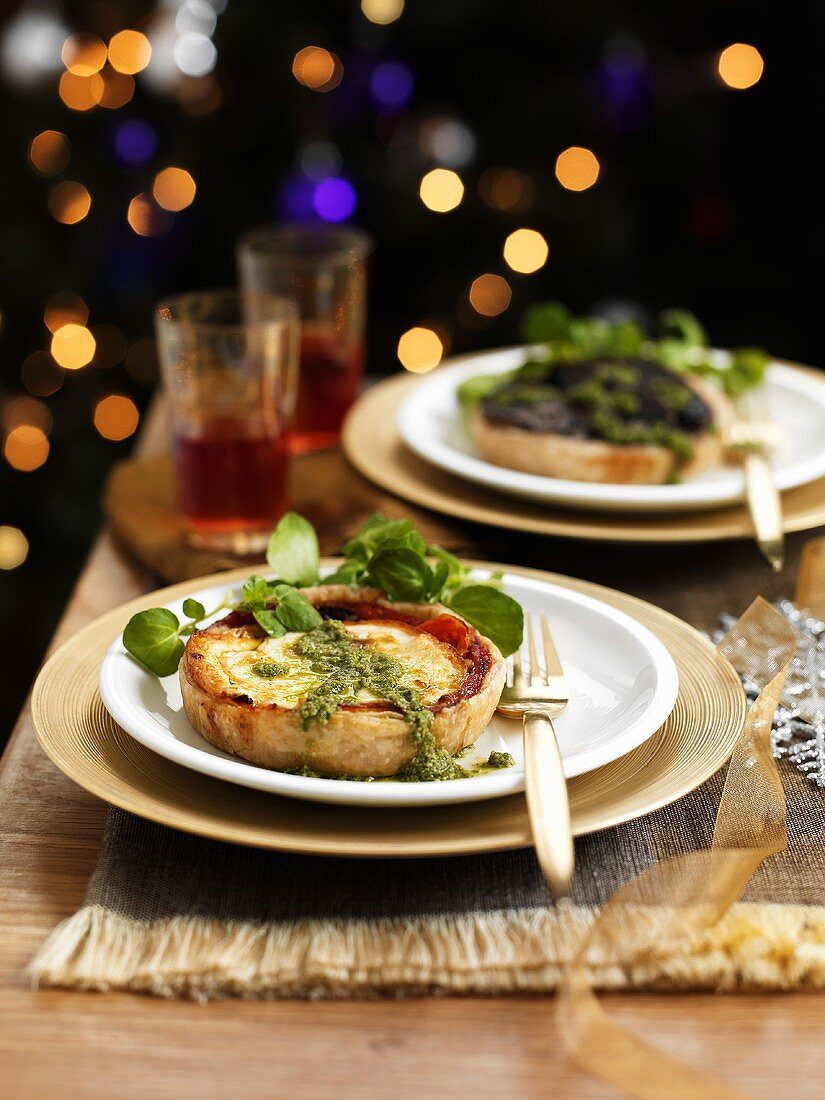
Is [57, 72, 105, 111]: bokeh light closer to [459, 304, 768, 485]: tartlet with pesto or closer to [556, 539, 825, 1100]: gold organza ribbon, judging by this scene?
[459, 304, 768, 485]: tartlet with pesto

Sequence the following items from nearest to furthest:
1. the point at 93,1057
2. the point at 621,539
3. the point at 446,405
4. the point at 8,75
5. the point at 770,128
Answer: the point at 93,1057 → the point at 621,539 → the point at 446,405 → the point at 8,75 → the point at 770,128

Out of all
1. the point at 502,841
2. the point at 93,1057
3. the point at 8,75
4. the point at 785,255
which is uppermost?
the point at 8,75

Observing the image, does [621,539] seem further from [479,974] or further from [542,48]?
[542,48]

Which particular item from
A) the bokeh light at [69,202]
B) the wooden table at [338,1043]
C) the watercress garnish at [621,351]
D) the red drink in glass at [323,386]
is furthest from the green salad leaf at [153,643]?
the bokeh light at [69,202]

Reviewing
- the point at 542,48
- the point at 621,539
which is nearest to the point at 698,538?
the point at 621,539

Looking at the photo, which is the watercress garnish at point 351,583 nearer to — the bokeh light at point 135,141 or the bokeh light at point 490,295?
the bokeh light at point 135,141

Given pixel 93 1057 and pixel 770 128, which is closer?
pixel 93 1057

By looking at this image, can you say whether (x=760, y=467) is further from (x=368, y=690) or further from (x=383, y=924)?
(x=383, y=924)


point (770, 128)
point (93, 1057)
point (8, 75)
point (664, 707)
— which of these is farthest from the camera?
point (770, 128)
